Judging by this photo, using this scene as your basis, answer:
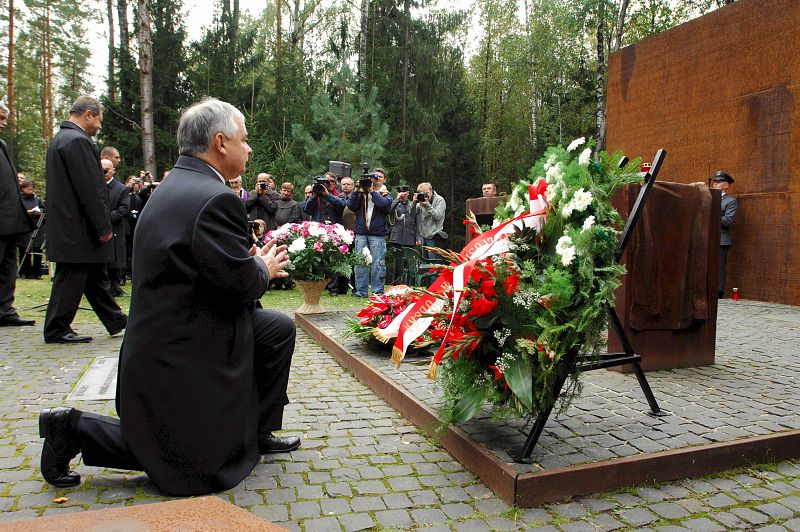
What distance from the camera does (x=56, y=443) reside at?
110 inches

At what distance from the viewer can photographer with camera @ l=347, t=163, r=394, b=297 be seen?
1019 cm

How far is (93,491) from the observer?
283 centimetres

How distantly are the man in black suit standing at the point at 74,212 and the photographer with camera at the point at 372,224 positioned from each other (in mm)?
4675

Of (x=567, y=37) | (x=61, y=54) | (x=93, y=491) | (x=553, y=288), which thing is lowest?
(x=93, y=491)

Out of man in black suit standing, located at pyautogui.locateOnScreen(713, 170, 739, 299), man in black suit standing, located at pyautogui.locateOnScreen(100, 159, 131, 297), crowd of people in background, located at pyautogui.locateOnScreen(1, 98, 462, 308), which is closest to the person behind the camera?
man in black suit standing, located at pyautogui.locateOnScreen(100, 159, 131, 297)

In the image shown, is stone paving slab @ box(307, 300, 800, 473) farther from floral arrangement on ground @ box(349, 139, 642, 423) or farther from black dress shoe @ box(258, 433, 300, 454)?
black dress shoe @ box(258, 433, 300, 454)

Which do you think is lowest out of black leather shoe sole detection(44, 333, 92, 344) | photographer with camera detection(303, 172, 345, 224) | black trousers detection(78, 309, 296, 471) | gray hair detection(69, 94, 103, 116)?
black leather shoe sole detection(44, 333, 92, 344)

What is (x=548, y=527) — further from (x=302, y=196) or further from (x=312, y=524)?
(x=302, y=196)

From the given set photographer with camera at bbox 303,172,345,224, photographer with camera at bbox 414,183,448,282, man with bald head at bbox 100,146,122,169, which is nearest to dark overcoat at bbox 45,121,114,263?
man with bald head at bbox 100,146,122,169

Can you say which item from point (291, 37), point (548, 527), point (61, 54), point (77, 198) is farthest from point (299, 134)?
point (548, 527)

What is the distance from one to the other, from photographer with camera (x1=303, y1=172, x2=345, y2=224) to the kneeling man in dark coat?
291 inches

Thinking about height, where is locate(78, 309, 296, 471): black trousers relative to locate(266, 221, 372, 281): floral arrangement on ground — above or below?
below

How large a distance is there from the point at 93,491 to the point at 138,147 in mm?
18798

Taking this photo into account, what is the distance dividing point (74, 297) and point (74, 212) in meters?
0.83
